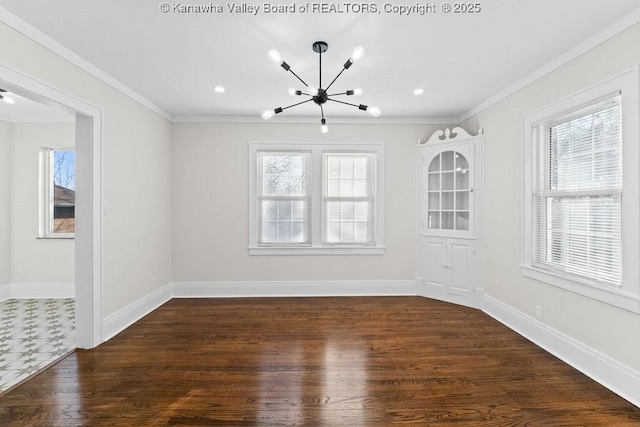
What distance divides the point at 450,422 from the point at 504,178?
8.80 feet

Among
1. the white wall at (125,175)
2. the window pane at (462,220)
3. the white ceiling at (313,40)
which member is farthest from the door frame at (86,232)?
the window pane at (462,220)

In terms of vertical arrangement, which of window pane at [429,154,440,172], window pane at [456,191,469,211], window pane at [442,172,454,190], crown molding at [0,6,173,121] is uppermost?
crown molding at [0,6,173,121]

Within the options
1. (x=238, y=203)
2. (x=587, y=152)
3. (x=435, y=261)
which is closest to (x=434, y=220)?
(x=435, y=261)

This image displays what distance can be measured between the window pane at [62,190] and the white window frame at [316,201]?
2683mm

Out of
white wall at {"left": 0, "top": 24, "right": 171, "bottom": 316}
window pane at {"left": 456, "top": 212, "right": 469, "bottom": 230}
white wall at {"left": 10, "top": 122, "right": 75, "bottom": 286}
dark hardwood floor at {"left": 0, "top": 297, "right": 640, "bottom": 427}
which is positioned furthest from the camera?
white wall at {"left": 10, "top": 122, "right": 75, "bottom": 286}

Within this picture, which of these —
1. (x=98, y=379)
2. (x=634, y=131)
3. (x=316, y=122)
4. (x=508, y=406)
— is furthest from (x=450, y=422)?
(x=316, y=122)

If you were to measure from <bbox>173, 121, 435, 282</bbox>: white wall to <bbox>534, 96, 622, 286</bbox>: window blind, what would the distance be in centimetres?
180

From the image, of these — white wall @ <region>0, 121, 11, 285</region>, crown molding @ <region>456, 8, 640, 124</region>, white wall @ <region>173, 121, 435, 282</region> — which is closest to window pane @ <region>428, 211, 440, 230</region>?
white wall @ <region>173, 121, 435, 282</region>

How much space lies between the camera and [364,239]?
4.61 m

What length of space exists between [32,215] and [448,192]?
592cm

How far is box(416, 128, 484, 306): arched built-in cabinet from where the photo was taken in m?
3.99

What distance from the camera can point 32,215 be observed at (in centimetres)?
438

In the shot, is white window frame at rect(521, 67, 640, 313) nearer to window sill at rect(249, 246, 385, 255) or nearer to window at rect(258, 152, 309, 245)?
window sill at rect(249, 246, 385, 255)

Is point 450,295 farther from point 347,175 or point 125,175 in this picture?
point 125,175
